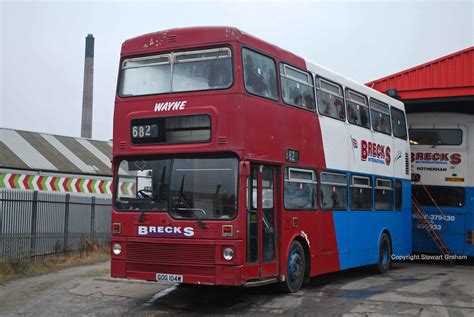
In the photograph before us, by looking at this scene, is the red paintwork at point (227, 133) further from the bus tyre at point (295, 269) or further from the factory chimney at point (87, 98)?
the factory chimney at point (87, 98)

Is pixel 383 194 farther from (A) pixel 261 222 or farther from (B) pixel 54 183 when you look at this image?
(B) pixel 54 183

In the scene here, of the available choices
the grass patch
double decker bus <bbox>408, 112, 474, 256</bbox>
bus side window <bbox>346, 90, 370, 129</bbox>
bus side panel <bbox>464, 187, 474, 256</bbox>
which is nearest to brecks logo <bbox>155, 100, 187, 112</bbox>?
bus side window <bbox>346, 90, 370, 129</bbox>

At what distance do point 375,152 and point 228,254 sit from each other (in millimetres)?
6706

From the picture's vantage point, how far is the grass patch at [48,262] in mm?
12883

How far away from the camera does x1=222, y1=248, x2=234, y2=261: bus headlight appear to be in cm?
905

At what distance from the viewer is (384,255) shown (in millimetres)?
15234

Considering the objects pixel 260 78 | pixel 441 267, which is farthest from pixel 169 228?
pixel 441 267

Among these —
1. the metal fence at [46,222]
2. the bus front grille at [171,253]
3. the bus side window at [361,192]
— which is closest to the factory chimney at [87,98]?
the metal fence at [46,222]

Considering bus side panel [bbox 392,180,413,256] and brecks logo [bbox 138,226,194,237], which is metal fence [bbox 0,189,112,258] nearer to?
brecks logo [bbox 138,226,194,237]

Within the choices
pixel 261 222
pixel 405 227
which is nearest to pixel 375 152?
pixel 405 227

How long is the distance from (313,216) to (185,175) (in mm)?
3284

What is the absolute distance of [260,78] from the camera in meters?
10.1

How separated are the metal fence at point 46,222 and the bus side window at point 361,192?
296 inches

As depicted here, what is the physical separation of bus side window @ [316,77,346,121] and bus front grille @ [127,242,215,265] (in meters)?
4.31
